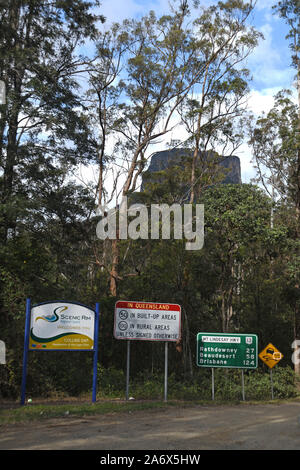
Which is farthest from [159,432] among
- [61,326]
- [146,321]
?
[146,321]

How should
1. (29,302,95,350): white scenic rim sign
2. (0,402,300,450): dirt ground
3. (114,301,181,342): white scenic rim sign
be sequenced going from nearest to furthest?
(0,402,300,450): dirt ground → (29,302,95,350): white scenic rim sign → (114,301,181,342): white scenic rim sign

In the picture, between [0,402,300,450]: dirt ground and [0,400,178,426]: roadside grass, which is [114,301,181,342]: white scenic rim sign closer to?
[0,400,178,426]: roadside grass

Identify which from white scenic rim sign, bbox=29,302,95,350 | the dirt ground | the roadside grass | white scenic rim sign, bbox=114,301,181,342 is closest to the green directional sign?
white scenic rim sign, bbox=114,301,181,342

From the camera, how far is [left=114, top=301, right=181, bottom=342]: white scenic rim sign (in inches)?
551

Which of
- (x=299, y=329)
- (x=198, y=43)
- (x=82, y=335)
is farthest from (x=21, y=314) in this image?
(x=198, y=43)

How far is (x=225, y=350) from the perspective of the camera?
15.6 metres

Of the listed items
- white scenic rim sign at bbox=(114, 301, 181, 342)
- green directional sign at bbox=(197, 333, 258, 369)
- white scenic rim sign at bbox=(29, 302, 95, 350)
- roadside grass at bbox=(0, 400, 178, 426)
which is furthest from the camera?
green directional sign at bbox=(197, 333, 258, 369)

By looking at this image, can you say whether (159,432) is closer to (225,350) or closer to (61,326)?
(61,326)

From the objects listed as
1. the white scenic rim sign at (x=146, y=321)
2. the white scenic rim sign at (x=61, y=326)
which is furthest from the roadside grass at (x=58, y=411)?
the white scenic rim sign at (x=146, y=321)

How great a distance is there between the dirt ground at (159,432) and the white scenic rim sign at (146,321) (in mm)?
2872

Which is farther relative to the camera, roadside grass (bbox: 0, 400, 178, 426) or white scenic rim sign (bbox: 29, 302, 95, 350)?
white scenic rim sign (bbox: 29, 302, 95, 350)

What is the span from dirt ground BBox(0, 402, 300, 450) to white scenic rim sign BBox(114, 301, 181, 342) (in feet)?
9.42

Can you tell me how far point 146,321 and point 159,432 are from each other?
5717 millimetres

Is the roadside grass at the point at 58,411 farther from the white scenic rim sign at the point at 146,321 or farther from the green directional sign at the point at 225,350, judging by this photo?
the green directional sign at the point at 225,350
